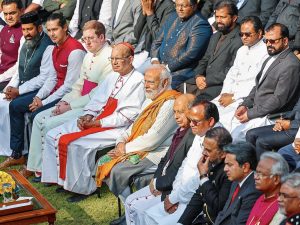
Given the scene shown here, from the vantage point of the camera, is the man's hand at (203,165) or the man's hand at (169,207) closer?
the man's hand at (203,165)

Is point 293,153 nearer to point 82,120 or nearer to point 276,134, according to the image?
Answer: point 276,134

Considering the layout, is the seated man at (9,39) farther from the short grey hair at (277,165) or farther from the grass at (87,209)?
the short grey hair at (277,165)

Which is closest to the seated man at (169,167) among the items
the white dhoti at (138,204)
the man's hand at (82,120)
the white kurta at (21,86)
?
the white dhoti at (138,204)

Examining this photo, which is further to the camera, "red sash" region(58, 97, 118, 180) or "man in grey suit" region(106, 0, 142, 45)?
"man in grey suit" region(106, 0, 142, 45)

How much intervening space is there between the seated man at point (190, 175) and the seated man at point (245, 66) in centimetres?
146

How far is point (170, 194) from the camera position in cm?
784

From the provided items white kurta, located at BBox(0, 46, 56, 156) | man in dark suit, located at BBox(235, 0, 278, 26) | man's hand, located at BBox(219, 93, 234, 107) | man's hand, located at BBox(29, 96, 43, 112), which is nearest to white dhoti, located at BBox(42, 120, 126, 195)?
man's hand, located at BBox(219, 93, 234, 107)

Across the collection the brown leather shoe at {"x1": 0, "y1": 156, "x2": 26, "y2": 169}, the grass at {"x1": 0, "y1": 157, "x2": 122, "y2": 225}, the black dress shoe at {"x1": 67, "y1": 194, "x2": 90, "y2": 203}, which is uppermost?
the grass at {"x1": 0, "y1": 157, "x2": 122, "y2": 225}

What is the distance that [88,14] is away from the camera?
42.2 feet

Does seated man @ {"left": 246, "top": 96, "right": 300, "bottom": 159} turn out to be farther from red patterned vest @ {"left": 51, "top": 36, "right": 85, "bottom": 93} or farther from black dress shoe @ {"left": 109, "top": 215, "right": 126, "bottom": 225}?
red patterned vest @ {"left": 51, "top": 36, "right": 85, "bottom": 93}

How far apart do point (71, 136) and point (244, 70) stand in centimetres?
213

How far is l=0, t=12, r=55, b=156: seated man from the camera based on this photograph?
37.6 ft

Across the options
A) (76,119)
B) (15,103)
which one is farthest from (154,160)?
A: (15,103)

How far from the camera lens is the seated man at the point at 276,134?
8.27 metres
